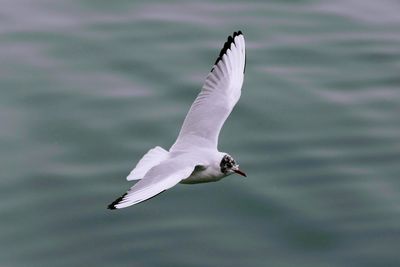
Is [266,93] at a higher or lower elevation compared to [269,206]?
higher

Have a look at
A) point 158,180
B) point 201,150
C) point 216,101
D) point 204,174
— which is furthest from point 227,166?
point 216,101

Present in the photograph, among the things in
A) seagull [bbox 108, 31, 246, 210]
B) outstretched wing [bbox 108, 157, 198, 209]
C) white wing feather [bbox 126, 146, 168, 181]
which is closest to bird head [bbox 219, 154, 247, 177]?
seagull [bbox 108, 31, 246, 210]

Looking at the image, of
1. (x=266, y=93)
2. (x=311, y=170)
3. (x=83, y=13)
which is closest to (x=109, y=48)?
(x=83, y=13)

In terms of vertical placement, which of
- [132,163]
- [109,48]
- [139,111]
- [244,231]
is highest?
[109,48]

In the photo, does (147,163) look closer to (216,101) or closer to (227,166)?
(227,166)

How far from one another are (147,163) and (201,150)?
0.62 meters

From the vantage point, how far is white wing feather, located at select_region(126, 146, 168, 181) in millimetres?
10438

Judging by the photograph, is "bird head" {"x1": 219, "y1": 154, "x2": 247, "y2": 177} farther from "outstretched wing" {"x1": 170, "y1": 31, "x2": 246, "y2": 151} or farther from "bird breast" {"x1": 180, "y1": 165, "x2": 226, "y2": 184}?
"outstretched wing" {"x1": 170, "y1": 31, "x2": 246, "y2": 151}

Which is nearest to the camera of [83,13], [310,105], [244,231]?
[244,231]

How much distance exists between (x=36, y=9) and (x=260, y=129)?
4.42 meters

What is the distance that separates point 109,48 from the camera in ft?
49.2

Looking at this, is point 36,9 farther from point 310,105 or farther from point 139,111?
point 310,105

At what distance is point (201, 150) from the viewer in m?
11.0

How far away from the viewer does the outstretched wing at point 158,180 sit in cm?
941
